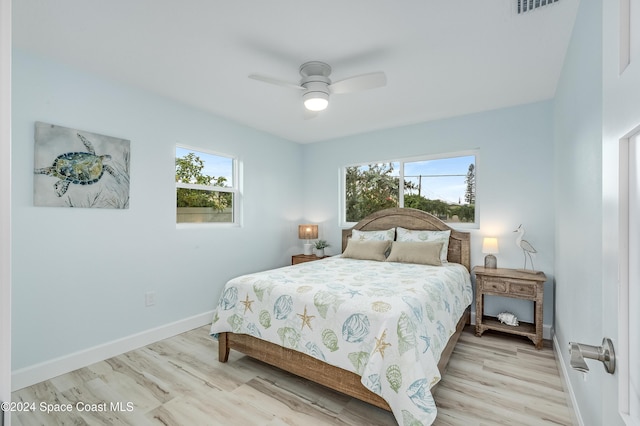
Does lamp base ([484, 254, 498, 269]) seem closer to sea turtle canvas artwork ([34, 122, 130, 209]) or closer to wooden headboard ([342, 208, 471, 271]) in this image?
wooden headboard ([342, 208, 471, 271])

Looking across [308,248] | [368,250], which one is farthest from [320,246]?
[368,250]

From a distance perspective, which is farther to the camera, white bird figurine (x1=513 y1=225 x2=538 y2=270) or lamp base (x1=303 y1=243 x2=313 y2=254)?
lamp base (x1=303 y1=243 x2=313 y2=254)

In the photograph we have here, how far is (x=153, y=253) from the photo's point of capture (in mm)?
3182

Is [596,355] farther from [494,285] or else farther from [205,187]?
[205,187]

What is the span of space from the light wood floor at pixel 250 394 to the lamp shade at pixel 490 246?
1.02 m

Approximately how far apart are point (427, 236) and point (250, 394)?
2.58m

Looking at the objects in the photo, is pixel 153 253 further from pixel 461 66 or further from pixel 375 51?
pixel 461 66

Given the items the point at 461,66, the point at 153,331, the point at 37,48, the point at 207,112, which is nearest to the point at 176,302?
the point at 153,331

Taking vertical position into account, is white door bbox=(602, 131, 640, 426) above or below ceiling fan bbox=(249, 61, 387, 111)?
below

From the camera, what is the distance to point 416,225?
4027 millimetres

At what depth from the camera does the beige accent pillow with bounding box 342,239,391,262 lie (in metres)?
3.77

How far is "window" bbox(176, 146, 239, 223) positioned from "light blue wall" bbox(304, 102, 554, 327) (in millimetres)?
2341

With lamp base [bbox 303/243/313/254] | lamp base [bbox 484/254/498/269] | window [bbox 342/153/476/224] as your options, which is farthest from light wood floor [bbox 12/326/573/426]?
lamp base [bbox 303/243/313/254]

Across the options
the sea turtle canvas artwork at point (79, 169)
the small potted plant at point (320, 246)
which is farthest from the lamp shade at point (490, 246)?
the sea turtle canvas artwork at point (79, 169)
